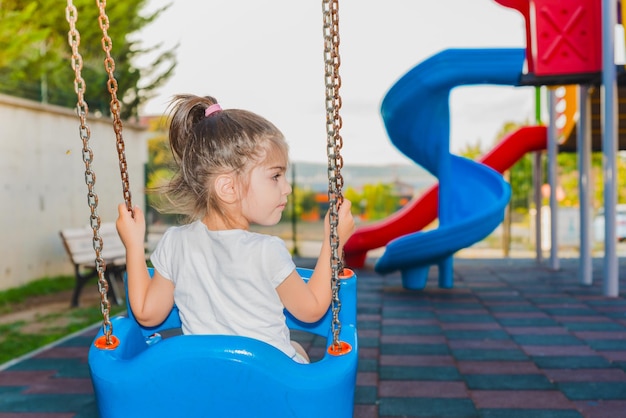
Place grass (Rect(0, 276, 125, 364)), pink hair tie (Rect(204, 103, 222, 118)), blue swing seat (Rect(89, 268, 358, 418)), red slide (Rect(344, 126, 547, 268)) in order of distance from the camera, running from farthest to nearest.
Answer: red slide (Rect(344, 126, 547, 268))
grass (Rect(0, 276, 125, 364))
pink hair tie (Rect(204, 103, 222, 118))
blue swing seat (Rect(89, 268, 358, 418))

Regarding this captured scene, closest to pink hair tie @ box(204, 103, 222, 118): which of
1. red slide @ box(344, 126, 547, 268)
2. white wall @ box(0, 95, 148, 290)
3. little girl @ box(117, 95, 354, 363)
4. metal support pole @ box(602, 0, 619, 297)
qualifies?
little girl @ box(117, 95, 354, 363)

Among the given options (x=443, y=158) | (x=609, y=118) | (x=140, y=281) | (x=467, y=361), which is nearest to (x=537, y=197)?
(x=443, y=158)

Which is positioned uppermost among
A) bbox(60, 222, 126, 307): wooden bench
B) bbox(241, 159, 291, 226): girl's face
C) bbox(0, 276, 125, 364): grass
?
bbox(241, 159, 291, 226): girl's face

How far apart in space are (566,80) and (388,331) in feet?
9.51

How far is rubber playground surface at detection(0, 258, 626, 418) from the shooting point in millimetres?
Result: 2979

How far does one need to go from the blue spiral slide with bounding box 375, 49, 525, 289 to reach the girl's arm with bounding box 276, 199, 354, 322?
4.38 m

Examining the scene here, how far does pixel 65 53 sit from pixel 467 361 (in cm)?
1014

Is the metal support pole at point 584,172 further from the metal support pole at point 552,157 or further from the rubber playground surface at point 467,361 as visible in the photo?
the metal support pole at point 552,157

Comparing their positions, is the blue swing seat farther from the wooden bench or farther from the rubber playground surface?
the wooden bench

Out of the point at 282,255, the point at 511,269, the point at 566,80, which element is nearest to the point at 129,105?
the point at 511,269

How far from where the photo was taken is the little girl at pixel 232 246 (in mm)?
1633

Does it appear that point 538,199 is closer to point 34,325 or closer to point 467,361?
point 467,361

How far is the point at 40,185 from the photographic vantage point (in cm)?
798

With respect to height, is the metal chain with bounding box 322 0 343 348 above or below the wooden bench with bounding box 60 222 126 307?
above
